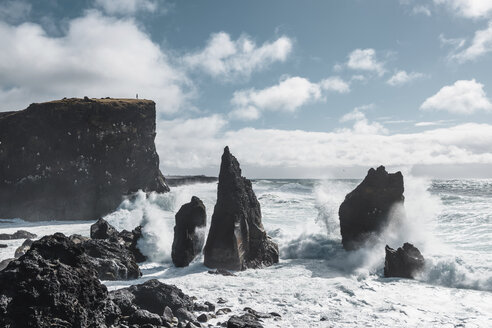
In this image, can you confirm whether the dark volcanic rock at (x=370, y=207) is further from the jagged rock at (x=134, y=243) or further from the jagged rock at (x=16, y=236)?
the jagged rock at (x=16, y=236)

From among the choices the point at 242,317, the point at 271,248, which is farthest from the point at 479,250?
the point at 242,317

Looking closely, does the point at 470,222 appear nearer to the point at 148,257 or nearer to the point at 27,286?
the point at 148,257

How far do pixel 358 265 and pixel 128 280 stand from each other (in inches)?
494

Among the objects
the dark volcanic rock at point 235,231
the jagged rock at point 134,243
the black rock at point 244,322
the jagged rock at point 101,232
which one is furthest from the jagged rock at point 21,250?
the black rock at point 244,322

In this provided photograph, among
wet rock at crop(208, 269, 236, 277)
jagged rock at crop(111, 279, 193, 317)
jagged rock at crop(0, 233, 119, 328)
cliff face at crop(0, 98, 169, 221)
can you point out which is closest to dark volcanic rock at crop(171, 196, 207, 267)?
wet rock at crop(208, 269, 236, 277)

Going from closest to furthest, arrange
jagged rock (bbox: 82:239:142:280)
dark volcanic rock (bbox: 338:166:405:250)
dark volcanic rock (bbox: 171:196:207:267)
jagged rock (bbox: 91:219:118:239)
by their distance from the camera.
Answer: jagged rock (bbox: 82:239:142:280), dark volcanic rock (bbox: 171:196:207:267), dark volcanic rock (bbox: 338:166:405:250), jagged rock (bbox: 91:219:118:239)

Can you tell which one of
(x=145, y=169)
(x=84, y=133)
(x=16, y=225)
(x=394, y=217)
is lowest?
(x=16, y=225)

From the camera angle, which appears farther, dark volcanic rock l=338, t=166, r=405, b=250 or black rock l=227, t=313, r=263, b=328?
dark volcanic rock l=338, t=166, r=405, b=250

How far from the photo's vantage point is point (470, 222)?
30.4 metres

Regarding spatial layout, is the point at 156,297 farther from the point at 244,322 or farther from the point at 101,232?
the point at 101,232

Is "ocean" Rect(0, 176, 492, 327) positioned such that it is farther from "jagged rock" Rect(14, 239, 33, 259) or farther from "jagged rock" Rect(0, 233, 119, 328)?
"jagged rock" Rect(0, 233, 119, 328)

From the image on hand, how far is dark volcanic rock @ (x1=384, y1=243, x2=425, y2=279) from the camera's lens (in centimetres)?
1703

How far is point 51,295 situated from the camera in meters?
7.23

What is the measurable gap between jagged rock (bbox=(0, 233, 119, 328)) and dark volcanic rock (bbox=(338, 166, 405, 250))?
694 inches
